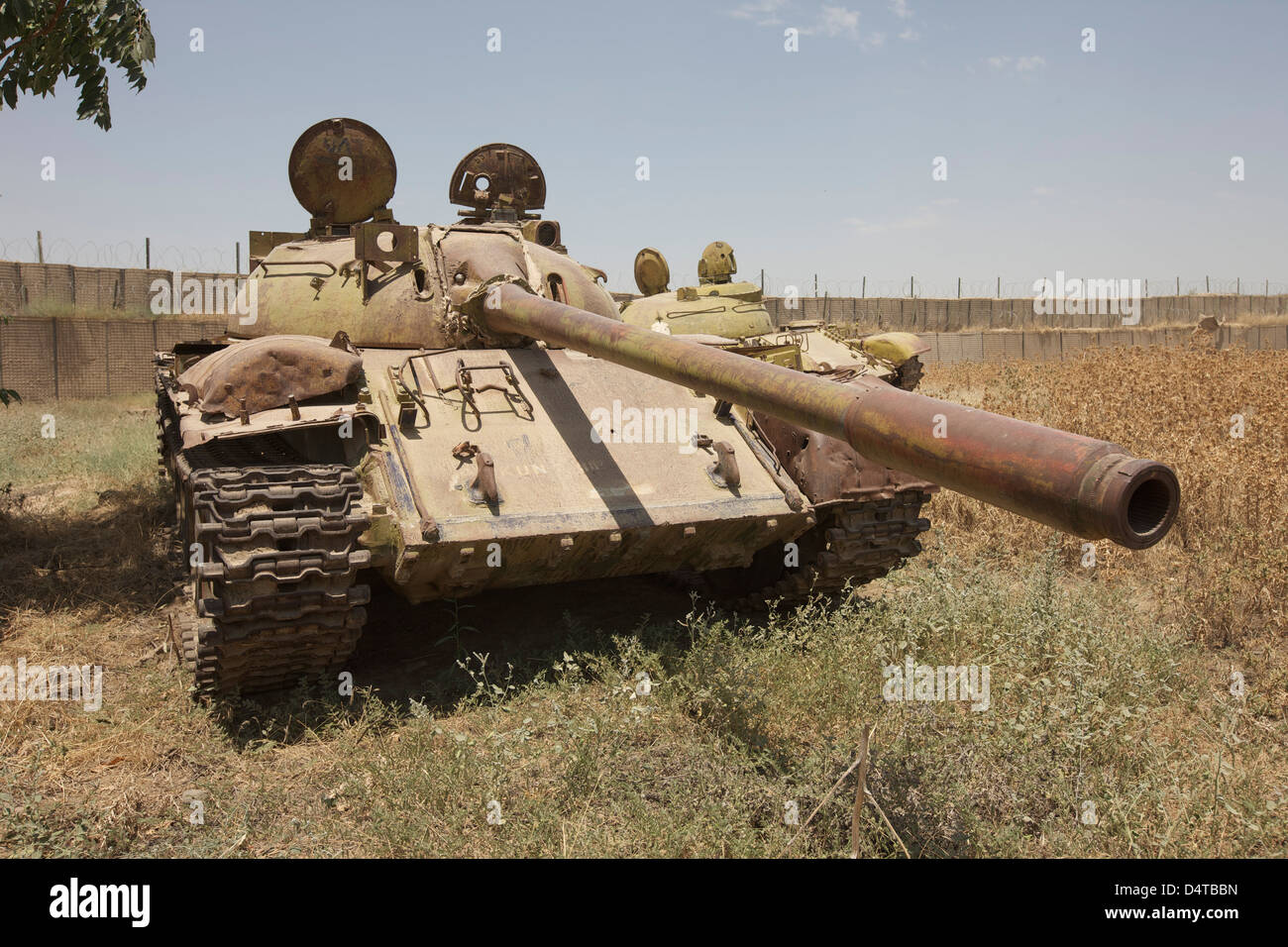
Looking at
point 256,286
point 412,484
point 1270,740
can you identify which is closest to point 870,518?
point 1270,740

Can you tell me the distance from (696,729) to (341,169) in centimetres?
555

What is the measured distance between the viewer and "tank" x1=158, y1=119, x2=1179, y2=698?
167 inches

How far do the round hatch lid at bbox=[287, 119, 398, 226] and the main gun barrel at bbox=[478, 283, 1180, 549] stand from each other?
5070 millimetres

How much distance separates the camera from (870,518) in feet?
21.3

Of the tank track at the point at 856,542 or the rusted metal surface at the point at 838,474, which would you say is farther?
→ the tank track at the point at 856,542

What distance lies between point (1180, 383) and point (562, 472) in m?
9.90

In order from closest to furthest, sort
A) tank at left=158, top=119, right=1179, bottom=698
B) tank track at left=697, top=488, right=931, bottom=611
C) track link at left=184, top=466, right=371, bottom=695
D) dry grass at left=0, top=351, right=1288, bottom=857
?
tank at left=158, top=119, right=1179, bottom=698 → dry grass at left=0, top=351, right=1288, bottom=857 → track link at left=184, top=466, right=371, bottom=695 → tank track at left=697, top=488, right=931, bottom=611
